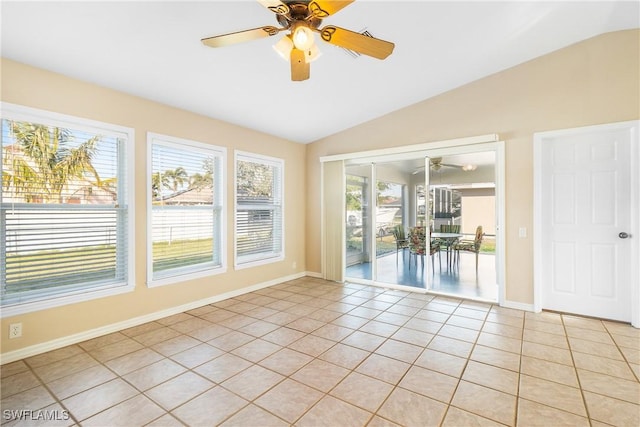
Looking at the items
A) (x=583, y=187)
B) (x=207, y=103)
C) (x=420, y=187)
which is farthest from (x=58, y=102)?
(x=583, y=187)

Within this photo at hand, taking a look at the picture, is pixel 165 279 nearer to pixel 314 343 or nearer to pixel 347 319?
pixel 314 343

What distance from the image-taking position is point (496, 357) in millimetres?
2605

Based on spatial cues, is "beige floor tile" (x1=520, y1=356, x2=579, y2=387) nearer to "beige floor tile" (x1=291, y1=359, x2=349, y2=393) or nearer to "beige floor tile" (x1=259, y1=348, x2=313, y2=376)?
"beige floor tile" (x1=291, y1=359, x2=349, y2=393)

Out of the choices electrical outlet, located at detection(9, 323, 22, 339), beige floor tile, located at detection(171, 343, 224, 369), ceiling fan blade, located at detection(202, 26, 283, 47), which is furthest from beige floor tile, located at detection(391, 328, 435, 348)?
electrical outlet, located at detection(9, 323, 22, 339)

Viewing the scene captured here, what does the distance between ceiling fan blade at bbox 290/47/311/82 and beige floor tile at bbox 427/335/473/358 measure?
8.78ft

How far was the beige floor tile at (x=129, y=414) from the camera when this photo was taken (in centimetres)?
183

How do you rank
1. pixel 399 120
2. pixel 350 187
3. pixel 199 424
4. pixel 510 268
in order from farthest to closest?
1. pixel 350 187
2. pixel 399 120
3. pixel 510 268
4. pixel 199 424

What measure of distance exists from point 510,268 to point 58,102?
5.36 metres

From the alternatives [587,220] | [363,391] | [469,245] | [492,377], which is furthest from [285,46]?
[469,245]

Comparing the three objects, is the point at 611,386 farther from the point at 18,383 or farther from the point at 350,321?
the point at 18,383

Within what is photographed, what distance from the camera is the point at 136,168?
334 cm

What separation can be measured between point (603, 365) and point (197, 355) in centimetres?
347

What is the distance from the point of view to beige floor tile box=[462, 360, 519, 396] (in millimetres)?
2174

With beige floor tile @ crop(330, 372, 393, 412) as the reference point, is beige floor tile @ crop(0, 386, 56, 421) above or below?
above
